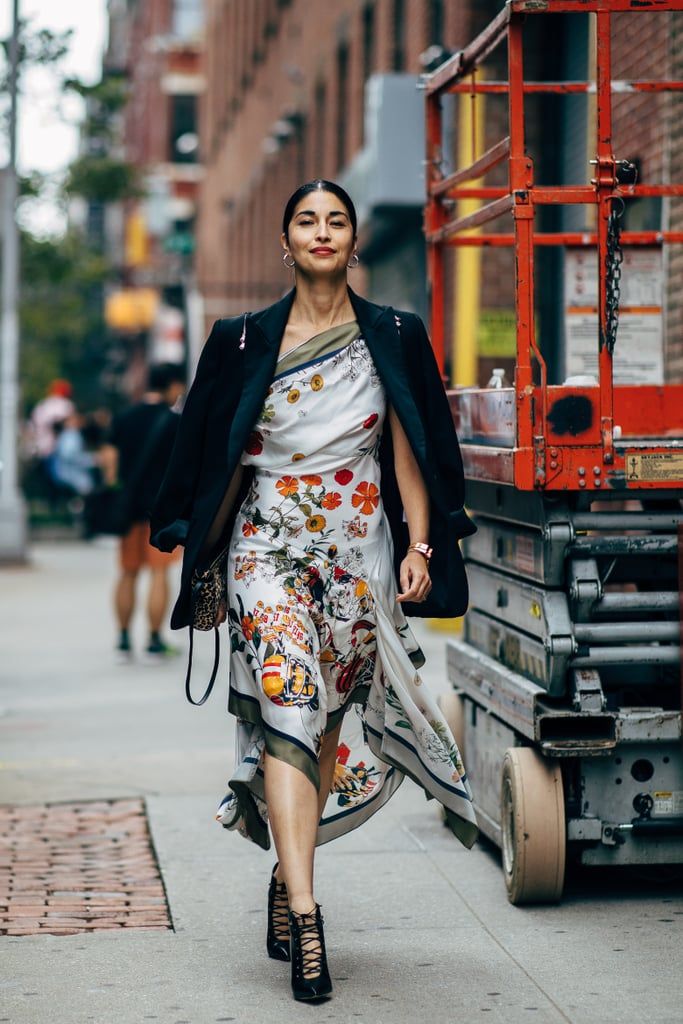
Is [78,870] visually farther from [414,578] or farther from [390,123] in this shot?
[390,123]

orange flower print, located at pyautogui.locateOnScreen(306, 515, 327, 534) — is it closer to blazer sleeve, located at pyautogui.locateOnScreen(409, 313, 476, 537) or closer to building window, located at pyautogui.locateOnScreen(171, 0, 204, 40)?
blazer sleeve, located at pyautogui.locateOnScreen(409, 313, 476, 537)

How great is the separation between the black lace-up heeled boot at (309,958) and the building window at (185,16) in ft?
191

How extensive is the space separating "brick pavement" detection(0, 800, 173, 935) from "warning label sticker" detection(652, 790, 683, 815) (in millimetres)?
1439

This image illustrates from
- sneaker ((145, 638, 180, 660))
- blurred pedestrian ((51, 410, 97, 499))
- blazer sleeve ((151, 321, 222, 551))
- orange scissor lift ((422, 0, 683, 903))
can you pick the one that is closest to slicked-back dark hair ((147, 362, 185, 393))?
sneaker ((145, 638, 180, 660))

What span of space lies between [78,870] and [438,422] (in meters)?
2.16

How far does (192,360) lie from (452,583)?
21040mm

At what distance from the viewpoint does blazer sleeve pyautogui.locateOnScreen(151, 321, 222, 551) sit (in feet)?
15.8

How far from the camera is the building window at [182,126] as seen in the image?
59156 mm

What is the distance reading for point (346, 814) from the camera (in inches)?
198

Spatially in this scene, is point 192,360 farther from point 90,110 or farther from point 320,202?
point 320,202

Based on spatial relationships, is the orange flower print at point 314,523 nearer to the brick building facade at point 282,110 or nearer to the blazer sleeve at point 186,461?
the blazer sleeve at point 186,461

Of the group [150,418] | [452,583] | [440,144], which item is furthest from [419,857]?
[150,418]

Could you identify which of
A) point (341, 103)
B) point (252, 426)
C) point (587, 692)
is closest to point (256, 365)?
point (252, 426)

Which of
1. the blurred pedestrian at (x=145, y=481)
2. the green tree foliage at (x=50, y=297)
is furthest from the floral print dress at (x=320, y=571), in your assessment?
the green tree foliage at (x=50, y=297)
